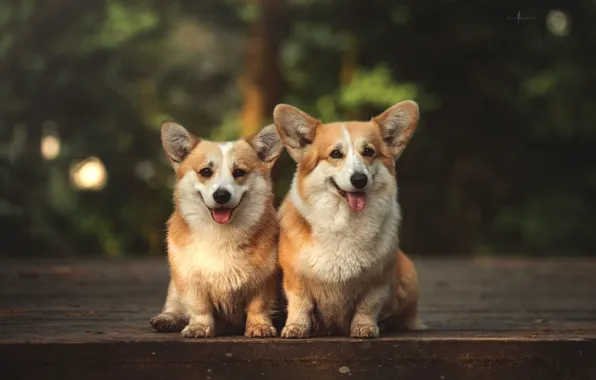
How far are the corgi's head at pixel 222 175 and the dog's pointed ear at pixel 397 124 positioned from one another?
1.41 ft

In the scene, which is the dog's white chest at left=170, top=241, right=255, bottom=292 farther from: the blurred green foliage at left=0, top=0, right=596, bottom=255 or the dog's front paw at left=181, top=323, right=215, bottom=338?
the blurred green foliage at left=0, top=0, right=596, bottom=255

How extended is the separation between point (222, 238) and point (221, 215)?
11 centimetres

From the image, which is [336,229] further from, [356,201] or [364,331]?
[364,331]

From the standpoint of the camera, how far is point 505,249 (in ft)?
41.2

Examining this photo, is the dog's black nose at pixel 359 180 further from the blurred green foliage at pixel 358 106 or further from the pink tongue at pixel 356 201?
the blurred green foliage at pixel 358 106

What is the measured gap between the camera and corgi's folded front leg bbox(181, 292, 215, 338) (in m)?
3.79

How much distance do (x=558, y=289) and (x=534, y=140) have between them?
5614mm

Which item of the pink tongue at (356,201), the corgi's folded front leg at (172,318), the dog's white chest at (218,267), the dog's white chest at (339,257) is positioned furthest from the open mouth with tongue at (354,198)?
the corgi's folded front leg at (172,318)

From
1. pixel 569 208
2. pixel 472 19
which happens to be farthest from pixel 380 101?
pixel 569 208

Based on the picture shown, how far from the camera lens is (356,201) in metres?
3.74

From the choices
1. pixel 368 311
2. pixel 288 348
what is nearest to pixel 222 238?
pixel 288 348

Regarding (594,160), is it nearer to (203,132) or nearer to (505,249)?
(505,249)

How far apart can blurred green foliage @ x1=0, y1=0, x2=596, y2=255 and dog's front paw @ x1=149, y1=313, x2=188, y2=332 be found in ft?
22.5

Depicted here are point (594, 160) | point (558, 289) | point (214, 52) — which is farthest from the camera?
point (214, 52)
